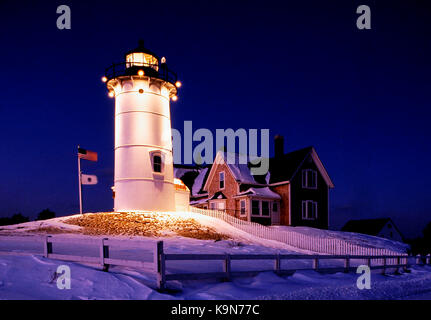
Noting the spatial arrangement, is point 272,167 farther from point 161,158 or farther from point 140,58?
point 140,58

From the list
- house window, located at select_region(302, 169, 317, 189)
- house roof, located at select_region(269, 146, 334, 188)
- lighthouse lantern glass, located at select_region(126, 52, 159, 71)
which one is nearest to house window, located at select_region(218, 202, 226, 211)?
house roof, located at select_region(269, 146, 334, 188)

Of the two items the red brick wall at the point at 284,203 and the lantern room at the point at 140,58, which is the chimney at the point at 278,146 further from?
the lantern room at the point at 140,58

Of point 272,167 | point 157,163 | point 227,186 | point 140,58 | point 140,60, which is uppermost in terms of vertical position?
point 140,58

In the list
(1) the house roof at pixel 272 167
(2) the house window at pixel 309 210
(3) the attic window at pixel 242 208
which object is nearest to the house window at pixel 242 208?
(3) the attic window at pixel 242 208

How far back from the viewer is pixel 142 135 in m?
26.6

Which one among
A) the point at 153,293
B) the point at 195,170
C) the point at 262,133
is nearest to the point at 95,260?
the point at 153,293

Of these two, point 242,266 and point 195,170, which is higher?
point 195,170

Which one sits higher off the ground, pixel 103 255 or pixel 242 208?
pixel 103 255

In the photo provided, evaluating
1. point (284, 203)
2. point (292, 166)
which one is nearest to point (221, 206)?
point (284, 203)

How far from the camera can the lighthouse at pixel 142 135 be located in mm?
26308

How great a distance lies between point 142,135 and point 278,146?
15.5 m

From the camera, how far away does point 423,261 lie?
20594mm
